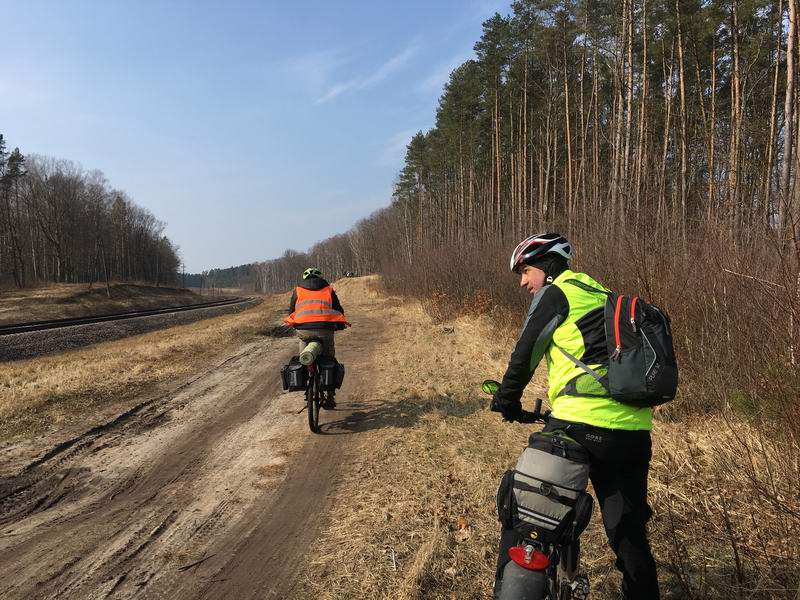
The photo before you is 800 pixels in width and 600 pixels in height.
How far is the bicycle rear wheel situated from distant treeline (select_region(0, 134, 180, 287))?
5700cm

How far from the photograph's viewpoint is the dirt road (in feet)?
10.7

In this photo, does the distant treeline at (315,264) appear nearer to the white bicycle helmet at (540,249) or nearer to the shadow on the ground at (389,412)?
the shadow on the ground at (389,412)

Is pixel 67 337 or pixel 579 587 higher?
pixel 579 587

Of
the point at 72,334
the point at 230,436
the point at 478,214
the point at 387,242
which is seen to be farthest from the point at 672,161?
the point at 387,242

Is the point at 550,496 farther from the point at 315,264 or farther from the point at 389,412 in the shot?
the point at 315,264

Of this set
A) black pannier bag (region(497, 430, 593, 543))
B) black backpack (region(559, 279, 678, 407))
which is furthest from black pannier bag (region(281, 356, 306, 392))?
black backpack (region(559, 279, 678, 407))

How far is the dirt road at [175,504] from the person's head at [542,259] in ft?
8.89

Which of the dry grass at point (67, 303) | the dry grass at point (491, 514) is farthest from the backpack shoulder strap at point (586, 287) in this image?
the dry grass at point (67, 303)

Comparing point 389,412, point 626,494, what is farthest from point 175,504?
point 626,494

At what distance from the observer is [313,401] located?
644 cm

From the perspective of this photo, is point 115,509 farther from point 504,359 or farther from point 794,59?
point 794,59

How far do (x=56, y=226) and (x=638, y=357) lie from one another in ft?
254

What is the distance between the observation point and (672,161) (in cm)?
2275

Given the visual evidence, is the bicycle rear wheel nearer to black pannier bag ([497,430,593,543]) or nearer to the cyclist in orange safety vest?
the cyclist in orange safety vest
